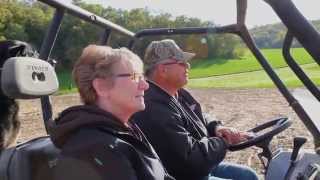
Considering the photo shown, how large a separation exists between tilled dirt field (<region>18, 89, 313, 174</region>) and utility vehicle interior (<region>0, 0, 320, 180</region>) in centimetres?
306

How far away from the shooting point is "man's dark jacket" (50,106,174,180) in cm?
167

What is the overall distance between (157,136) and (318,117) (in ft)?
2.24

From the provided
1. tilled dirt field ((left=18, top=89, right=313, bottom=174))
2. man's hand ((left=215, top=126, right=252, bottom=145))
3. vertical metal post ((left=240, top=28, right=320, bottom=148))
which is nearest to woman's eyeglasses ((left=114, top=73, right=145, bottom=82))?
vertical metal post ((left=240, top=28, right=320, bottom=148))

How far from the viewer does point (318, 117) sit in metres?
2.39

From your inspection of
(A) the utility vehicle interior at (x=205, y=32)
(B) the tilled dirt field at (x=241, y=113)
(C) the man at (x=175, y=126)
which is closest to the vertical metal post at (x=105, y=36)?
(A) the utility vehicle interior at (x=205, y=32)

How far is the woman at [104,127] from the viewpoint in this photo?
5.52ft

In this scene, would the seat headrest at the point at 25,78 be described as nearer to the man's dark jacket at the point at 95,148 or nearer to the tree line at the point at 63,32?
the man's dark jacket at the point at 95,148

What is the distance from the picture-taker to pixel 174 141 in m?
2.54

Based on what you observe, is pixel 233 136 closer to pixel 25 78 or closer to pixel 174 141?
pixel 174 141

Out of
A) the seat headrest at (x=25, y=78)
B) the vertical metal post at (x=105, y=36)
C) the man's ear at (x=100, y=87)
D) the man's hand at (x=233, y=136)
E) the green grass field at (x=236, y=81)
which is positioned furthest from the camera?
the green grass field at (x=236, y=81)

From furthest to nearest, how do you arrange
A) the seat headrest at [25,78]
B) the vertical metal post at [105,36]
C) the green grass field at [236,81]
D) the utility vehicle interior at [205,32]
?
the green grass field at [236,81], the vertical metal post at [105,36], the seat headrest at [25,78], the utility vehicle interior at [205,32]

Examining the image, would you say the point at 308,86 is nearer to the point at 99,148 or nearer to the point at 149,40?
the point at 99,148

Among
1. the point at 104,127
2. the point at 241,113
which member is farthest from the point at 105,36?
the point at 241,113

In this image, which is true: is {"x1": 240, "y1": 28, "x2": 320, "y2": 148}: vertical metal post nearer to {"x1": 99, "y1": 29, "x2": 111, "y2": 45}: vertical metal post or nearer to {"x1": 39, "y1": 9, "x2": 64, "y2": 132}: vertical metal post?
{"x1": 99, "y1": 29, "x2": 111, "y2": 45}: vertical metal post
